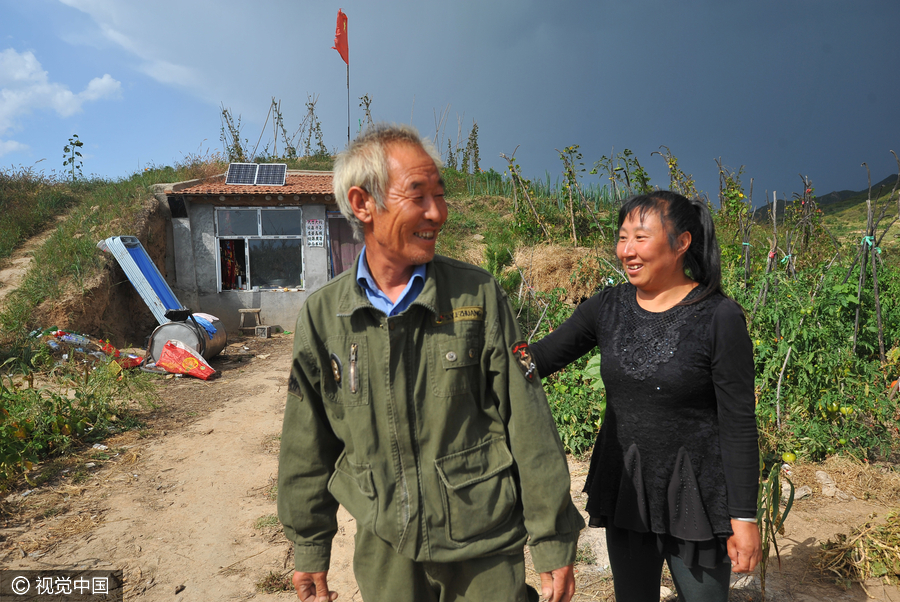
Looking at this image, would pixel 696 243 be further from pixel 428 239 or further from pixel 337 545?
pixel 337 545

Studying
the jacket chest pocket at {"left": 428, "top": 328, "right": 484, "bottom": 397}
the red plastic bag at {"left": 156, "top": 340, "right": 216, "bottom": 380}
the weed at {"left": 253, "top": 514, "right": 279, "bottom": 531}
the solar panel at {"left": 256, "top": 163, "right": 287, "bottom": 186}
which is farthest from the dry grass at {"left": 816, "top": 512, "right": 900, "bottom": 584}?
the solar panel at {"left": 256, "top": 163, "right": 287, "bottom": 186}

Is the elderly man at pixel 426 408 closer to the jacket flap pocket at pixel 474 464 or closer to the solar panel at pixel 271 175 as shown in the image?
the jacket flap pocket at pixel 474 464

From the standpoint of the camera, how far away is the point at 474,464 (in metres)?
1.29

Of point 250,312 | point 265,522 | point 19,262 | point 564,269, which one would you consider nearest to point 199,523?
point 265,522

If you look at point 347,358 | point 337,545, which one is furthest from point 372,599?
point 337,545

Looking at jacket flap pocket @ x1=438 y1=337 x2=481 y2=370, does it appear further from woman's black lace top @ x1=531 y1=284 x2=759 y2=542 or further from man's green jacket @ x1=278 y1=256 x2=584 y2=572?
woman's black lace top @ x1=531 y1=284 x2=759 y2=542

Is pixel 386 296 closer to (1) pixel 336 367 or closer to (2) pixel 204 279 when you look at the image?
(1) pixel 336 367

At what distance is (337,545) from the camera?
3193mm

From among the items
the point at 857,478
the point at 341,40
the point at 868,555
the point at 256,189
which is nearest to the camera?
the point at 868,555

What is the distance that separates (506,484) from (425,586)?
1.25 ft

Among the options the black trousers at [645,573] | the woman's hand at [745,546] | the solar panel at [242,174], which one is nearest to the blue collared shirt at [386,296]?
the black trousers at [645,573]

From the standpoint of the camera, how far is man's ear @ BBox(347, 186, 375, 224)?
52.2 inches

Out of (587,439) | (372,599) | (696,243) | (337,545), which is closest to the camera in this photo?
(372,599)

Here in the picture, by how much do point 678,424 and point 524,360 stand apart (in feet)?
1.93
